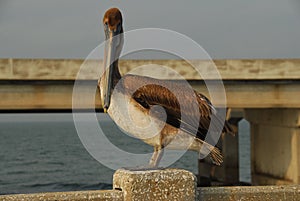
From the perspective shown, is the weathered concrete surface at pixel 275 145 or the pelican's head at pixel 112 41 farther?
the weathered concrete surface at pixel 275 145

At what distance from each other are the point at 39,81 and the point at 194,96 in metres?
14.8

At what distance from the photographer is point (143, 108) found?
280 inches

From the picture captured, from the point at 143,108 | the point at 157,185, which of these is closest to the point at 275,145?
the point at 143,108

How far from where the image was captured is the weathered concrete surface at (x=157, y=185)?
21.8ft

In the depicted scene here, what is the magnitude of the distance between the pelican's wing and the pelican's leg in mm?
379

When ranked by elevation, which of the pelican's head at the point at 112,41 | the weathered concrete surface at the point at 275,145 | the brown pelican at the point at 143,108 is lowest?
the weathered concrete surface at the point at 275,145

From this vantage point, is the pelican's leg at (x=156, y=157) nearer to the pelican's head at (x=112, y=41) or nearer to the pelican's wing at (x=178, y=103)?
the pelican's wing at (x=178, y=103)

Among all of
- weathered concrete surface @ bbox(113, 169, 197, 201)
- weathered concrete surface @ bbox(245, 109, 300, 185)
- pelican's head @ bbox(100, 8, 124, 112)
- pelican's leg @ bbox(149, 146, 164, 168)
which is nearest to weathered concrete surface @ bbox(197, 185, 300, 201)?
weathered concrete surface @ bbox(113, 169, 197, 201)

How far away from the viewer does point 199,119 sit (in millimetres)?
7758

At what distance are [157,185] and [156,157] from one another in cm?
42

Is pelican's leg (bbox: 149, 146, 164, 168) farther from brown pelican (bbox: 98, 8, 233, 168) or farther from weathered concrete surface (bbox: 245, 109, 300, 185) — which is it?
weathered concrete surface (bbox: 245, 109, 300, 185)

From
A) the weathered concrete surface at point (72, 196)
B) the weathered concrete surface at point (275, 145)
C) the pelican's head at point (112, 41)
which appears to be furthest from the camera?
the weathered concrete surface at point (275, 145)

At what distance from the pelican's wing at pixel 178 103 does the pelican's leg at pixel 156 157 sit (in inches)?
14.9

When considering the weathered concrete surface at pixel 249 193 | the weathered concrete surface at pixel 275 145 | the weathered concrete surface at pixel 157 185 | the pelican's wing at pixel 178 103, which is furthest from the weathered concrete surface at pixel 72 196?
the weathered concrete surface at pixel 275 145
